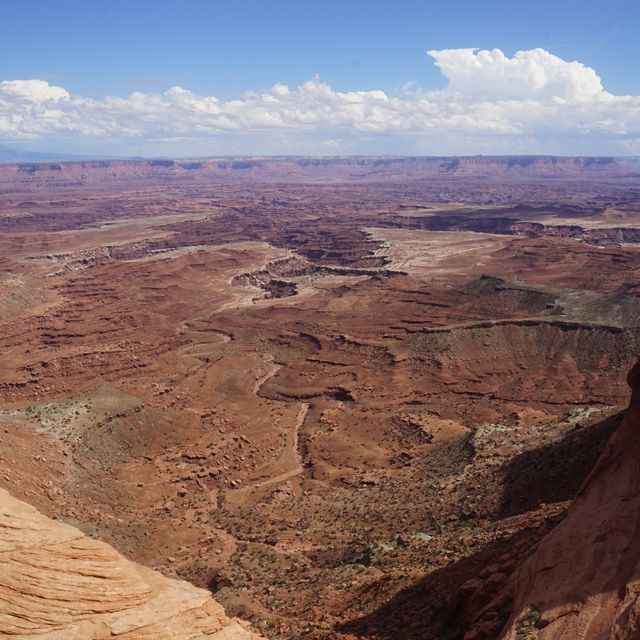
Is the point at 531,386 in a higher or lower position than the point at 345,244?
lower

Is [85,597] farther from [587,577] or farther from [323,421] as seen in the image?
[323,421]

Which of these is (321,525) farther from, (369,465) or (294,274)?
(294,274)

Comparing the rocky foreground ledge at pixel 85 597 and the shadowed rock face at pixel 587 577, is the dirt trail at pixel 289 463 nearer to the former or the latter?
the rocky foreground ledge at pixel 85 597

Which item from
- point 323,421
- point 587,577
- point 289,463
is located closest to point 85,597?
point 587,577

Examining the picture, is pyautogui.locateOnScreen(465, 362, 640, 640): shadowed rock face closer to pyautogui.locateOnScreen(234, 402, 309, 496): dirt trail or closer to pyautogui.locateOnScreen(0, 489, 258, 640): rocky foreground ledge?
pyautogui.locateOnScreen(0, 489, 258, 640): rocky foreground ledge

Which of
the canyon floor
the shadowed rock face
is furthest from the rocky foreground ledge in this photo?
the shadowed rock face

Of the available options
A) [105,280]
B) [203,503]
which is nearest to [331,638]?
[203,503]
